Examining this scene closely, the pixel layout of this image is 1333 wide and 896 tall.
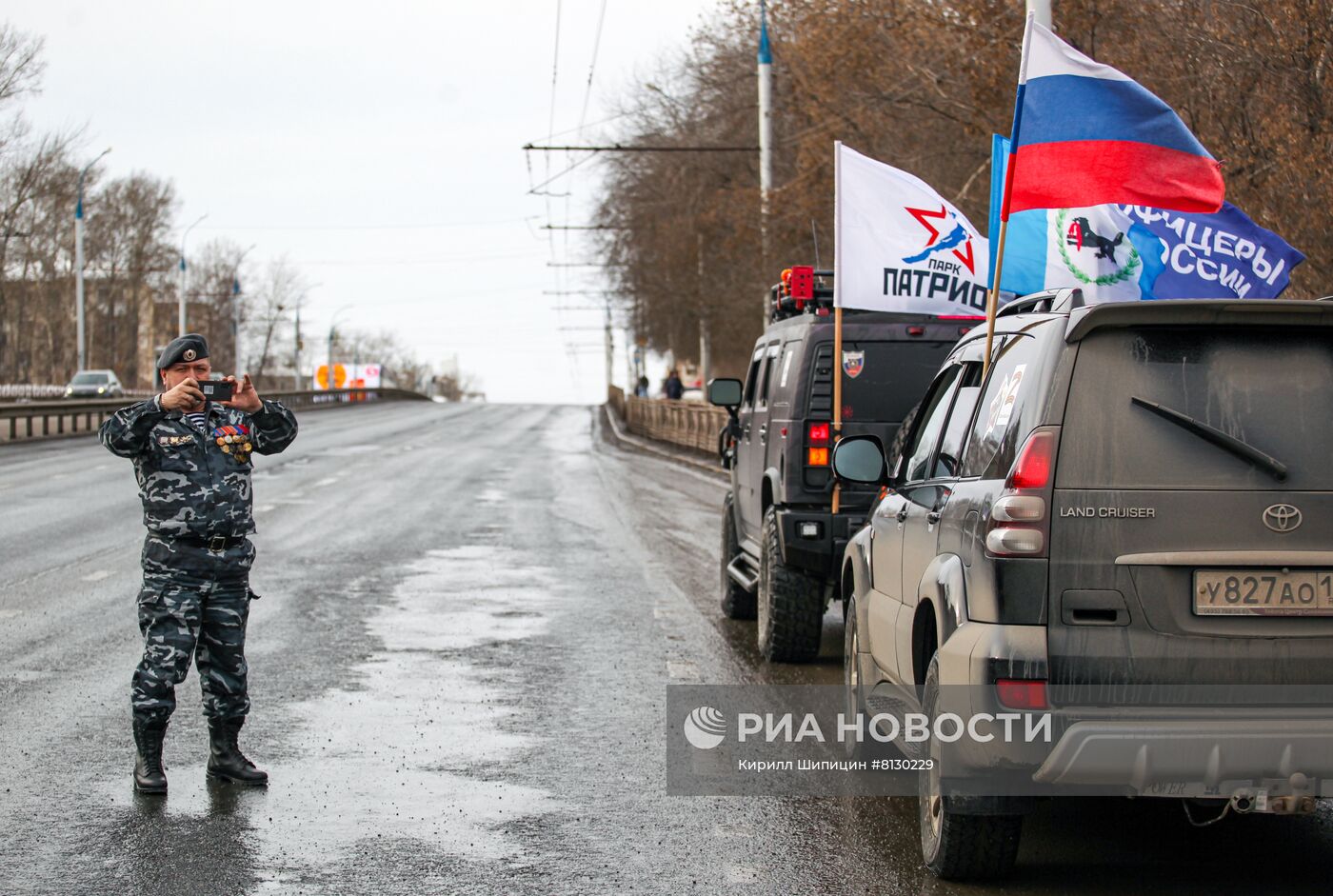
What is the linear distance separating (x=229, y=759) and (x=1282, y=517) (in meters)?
4.07

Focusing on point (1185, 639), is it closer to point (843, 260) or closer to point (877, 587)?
point (877, 587)

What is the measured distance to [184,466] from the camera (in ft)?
21.1

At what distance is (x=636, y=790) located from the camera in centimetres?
655

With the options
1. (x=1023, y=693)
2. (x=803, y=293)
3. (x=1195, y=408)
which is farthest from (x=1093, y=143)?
(x=803, y=293)

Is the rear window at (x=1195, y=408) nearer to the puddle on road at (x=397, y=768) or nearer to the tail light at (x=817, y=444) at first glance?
the puddle on road at (x=397, y=768)

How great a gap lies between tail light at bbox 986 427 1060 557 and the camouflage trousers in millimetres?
3221

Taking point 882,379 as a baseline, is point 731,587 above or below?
below

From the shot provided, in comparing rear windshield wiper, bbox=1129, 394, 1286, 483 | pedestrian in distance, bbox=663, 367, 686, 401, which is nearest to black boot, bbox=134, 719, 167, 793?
rear windshield wiper, bbox=1129, 394, 1286, 483

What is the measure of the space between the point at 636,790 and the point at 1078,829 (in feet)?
5.52

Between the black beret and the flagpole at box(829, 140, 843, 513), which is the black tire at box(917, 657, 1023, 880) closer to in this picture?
the black beret

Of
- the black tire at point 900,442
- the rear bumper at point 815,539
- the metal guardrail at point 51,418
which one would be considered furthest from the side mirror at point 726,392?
the metal guardrail at point 51,418

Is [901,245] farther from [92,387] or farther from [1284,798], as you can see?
[92,387]

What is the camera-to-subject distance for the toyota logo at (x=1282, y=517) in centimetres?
456

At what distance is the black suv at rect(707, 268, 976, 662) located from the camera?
9461 millimetres
